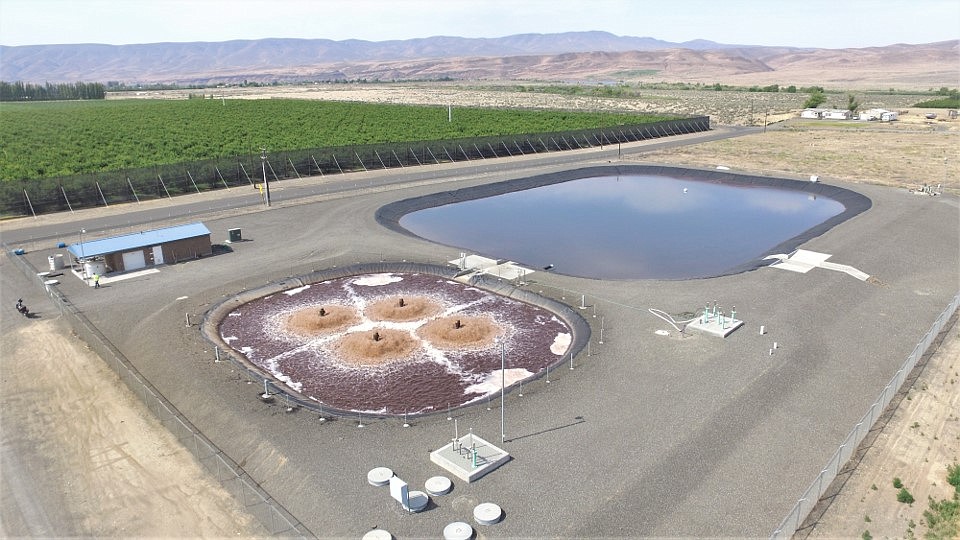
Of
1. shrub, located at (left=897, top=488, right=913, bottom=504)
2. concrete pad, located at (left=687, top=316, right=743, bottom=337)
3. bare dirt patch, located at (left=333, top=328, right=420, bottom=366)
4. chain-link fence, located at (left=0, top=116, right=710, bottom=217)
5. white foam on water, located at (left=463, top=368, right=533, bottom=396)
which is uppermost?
chain-link fence, located at (left=0, top=116, right=710, bottom=217)

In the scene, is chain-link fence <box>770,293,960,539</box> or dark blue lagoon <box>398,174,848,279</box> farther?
dark blue lagoon <box>398,174,848,279</box>

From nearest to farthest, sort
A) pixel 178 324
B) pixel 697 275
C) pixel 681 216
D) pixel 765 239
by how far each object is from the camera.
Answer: pixel 178 324, pixel 697 275, pixel 765 239, pixel 681 216

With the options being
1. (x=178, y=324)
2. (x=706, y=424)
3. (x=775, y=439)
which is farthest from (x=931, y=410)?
(x=178, y=324)

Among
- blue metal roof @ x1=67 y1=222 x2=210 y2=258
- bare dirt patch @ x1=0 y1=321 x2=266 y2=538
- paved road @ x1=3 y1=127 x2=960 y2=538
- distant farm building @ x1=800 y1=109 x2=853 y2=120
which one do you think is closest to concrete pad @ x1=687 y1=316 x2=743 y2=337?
paved road @ x1=3 y1=127 x2=960 y2=538

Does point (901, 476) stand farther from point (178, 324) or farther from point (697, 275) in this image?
point (178, 324)

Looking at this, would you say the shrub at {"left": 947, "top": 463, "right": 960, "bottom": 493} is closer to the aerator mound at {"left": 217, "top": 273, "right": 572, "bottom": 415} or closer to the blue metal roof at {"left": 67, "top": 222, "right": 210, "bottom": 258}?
the aerator mound at {"left": 217, "top": 273, "right": 572, "bottom": 415}

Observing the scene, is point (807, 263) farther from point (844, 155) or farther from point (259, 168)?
point (844, 155)
